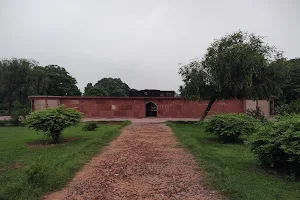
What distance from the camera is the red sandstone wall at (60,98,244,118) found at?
28.7m

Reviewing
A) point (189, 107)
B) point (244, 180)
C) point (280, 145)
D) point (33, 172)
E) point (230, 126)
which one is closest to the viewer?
point (33, 172)

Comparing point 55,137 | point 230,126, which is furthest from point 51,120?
point 230,126

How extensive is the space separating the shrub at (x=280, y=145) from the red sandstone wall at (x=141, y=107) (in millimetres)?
21584

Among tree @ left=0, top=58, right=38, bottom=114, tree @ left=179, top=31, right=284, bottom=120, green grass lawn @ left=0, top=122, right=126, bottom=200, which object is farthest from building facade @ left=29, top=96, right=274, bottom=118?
green grass lawn @ left=0, top=122, right=126, bottom=200

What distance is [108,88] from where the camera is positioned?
70.3 metres

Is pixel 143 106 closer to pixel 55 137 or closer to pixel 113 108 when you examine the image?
pixel 113 108

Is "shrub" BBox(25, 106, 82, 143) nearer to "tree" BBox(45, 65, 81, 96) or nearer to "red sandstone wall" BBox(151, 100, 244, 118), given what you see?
"red sandstone wall" BBox(151, 100, 244, 118)

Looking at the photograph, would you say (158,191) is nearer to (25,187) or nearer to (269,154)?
(25,187)

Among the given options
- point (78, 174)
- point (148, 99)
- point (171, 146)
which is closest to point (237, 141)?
point (171, 146)

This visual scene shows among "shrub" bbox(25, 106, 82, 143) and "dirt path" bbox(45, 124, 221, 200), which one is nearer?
"dirt path" bbox(45, 124, 221, 200)

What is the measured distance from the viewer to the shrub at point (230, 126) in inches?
430

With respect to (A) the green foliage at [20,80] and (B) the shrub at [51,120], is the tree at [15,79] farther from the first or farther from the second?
(B) the shrub at [51,120]

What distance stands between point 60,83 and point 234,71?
40937 millimetres

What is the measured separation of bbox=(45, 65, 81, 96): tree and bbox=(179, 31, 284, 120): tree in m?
35.9
